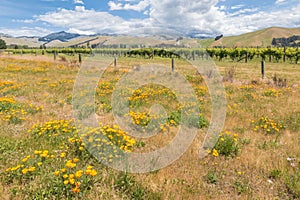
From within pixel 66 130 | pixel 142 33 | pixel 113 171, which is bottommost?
pixel 113 171

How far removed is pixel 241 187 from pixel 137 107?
5546mm

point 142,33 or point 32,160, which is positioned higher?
point 142,33

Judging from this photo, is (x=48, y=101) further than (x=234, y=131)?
Yes

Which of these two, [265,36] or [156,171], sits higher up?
[265,36]

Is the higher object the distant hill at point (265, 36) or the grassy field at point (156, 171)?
the distant hill at point (265, 36)

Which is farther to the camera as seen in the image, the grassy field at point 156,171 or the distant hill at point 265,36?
the distant hill at point 265,36

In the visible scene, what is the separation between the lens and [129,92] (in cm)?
1089

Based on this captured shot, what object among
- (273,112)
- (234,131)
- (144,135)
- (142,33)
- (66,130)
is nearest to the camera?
(66,130)

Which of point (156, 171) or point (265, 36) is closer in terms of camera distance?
point (156, 171)

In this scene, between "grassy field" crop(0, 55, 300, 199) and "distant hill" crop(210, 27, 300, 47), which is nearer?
"grassy field" crop(0, 55, 300, 199)

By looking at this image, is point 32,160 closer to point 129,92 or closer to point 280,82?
point 129,92

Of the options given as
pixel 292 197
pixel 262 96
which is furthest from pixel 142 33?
pixel 262 96

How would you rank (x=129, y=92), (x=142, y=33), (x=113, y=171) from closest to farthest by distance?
(x=113, y=171) < (x=142, y=33) < (x=129, y=92)

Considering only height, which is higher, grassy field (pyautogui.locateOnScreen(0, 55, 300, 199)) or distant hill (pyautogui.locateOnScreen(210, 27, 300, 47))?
distant hill (pyautogui.locateOnScreen(210, 27, 300, 47))
